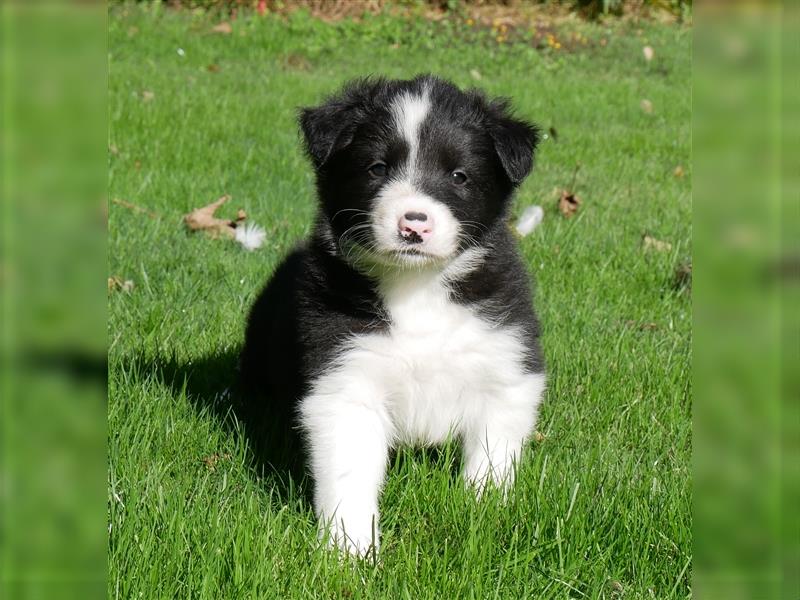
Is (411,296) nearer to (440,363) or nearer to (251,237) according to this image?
(440,363)

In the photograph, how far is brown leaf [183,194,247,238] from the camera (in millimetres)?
5707

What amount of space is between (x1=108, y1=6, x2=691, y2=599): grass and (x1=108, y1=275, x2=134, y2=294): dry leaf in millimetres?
78

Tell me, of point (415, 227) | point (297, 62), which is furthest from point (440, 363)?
point (297, 62)

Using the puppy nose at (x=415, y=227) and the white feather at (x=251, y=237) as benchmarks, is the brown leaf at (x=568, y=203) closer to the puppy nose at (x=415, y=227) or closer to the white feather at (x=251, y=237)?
the white feather at (x=251, y=237)

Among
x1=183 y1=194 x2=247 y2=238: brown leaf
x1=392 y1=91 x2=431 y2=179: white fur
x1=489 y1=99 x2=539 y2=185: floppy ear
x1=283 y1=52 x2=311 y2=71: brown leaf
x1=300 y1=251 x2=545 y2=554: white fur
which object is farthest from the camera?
x1=283 y1=52 x2=311 y2=71: brown leaf

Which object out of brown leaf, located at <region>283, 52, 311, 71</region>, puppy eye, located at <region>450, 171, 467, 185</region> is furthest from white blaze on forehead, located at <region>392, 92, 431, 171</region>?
brown leaf, located at <region>283, 52, 311, 71</region>

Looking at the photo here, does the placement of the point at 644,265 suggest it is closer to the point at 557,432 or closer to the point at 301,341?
the point at 557,432

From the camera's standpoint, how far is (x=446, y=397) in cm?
306

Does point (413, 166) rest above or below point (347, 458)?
above

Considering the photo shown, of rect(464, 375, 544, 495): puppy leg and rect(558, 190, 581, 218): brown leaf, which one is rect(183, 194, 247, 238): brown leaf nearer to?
rect(558, 190, 581, 218): brown leaf

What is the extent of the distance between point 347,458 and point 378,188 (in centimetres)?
84

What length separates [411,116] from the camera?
9.91 ft
